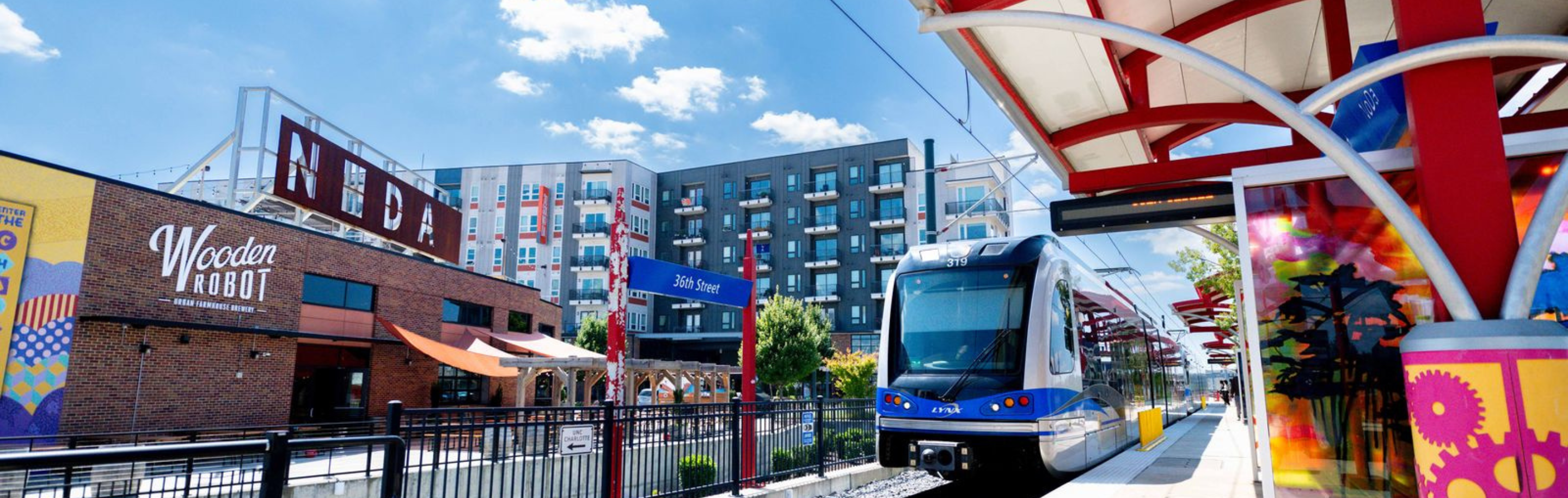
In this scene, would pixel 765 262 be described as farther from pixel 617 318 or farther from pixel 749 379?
pixel 617 318

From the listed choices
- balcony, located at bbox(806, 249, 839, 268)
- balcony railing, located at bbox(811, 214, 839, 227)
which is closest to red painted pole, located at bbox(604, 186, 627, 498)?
balcony, located at bbox(806, 249, 839, 268)

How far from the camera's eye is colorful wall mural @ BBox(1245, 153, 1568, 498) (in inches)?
198

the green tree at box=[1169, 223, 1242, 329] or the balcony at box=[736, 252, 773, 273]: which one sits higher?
the balcony at box=[736, 252, 773, 273]

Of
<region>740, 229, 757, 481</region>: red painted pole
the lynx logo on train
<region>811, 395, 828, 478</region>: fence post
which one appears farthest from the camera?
the lynx logo on train

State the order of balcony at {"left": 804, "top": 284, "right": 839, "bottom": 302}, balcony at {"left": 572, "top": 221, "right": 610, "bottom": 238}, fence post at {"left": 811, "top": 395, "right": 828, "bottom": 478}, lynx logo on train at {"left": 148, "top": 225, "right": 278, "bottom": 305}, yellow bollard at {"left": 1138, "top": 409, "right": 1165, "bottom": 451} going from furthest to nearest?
balcony at {"left": 572, "top": 221, "right": 610, "bottom": 238} → balcony at {"left": 804, "top": 284, "right": 839, "bottom": 302} → lynx logo on train at {"left": 148, "top": 225, "right": 278, "bottom": 305} → yellow bollard at {"left": 1138, "top": 409, "right": 1165, "bottom": 451} → fence post at {"left": 811, "top": 395, "right": 828, "bottom": 478}

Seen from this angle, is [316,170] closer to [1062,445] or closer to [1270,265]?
[1062,445]

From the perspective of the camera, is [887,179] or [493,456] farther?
[887,179]

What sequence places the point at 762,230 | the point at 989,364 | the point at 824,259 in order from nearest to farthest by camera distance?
the point at 989,364 → the point at 824,259 → the point at 762,230

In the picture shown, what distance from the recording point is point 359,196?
26.1 metres

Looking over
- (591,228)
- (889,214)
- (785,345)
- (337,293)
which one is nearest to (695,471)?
(337,293)

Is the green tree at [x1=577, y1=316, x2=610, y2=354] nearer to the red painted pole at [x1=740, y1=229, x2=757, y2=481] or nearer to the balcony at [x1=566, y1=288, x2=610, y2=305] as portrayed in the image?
the balcony at [x1=566, y1=288, x2=610, y2=305]

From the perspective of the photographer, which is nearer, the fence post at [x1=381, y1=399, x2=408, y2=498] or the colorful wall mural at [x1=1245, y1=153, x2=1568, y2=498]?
the colorful wall mural at [x1=1245, y1=153, x2=1568, y2=498]

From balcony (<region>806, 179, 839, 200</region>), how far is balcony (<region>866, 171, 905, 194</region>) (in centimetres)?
225

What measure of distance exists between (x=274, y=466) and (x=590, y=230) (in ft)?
194
